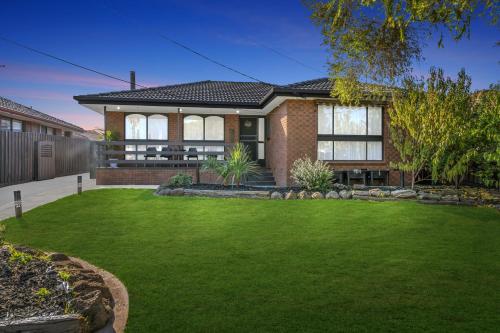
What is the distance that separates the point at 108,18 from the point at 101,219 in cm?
1303

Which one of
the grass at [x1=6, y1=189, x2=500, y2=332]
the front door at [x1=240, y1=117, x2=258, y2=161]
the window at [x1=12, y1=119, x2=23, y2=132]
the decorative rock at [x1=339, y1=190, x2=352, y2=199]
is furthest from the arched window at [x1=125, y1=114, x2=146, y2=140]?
the decorative rock at [x1=339, y1=190, x2=352, y2=199]

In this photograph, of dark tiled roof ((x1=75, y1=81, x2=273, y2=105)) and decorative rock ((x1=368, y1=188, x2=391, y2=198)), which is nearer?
decorative rock ((x1=368, y1=188, x2=391, y2=198))

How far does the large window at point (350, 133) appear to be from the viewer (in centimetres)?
1414

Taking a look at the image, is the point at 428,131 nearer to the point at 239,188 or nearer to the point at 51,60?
the point at 239,188

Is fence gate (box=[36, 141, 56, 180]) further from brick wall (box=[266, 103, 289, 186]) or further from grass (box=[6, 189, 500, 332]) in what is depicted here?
brick wall (box=[266, 103, 289, 186])

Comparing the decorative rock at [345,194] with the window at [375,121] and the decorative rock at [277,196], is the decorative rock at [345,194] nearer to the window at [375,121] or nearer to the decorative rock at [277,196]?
the decorative rock at [277,196]

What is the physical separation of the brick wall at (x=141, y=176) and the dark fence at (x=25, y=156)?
3.43m

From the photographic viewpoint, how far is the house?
13781mm

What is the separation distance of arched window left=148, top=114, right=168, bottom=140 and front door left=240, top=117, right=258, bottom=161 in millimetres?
3654

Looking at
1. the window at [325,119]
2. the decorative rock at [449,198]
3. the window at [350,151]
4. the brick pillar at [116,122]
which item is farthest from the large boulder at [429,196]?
the brick pillar at [116,122]

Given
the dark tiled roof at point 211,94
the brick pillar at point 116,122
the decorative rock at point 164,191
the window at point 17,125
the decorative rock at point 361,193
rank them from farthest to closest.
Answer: the window at point 17,125 → the brick pillar at point 116,122 → the dark tiled roof at point 211,94 → the decorative rock at point 164,191 → the decorative rock at point 361,193

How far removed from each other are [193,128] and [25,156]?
713 cm

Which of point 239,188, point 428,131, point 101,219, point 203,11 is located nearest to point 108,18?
point 203,11

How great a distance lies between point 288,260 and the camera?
5105 millimetres
